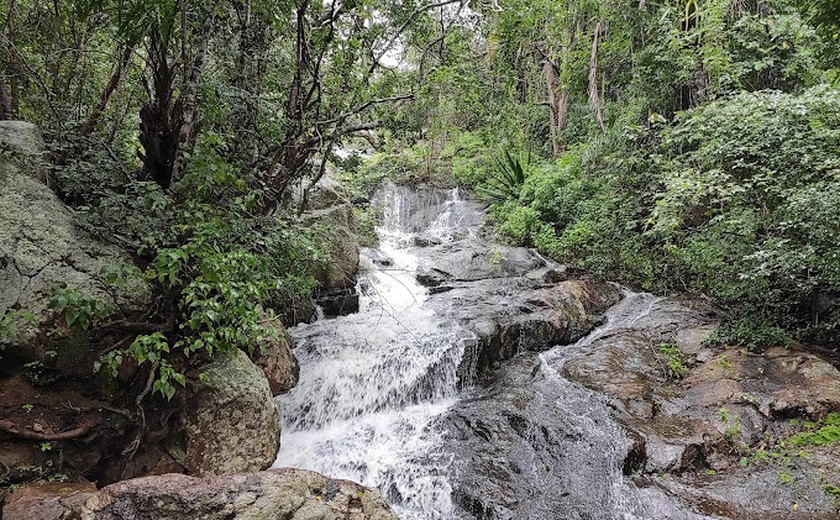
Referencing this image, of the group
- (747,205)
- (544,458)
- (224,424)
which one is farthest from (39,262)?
(747,205)

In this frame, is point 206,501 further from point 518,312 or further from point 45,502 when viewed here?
point 518,312

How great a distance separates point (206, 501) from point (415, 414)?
3620mm

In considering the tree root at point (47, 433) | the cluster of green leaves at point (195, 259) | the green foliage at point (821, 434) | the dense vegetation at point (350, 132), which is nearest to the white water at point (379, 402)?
the dense vegetation at point (350, 132)

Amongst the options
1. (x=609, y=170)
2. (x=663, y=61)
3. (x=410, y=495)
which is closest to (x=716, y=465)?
(x=410, y=495)

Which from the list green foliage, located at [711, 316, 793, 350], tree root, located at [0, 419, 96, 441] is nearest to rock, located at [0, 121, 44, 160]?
tree root, located at [0, 419, 96, 441]

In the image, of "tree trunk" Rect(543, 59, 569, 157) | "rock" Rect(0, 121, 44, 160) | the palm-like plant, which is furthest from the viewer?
"tree trunk" Rect(543, 59, 569, 157)

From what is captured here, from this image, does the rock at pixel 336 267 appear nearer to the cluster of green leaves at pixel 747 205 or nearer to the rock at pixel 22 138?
the rock at pixel 22 138

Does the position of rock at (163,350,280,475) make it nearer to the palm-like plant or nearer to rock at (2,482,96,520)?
rock at (2,482,96,520)

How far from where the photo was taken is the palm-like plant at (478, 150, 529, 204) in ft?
42.3

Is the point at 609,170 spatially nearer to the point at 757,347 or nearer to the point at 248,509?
the point at 757,347

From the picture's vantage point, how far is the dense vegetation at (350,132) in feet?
11.6

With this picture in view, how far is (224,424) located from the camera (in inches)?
147

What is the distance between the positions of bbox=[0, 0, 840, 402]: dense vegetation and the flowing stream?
130 cm

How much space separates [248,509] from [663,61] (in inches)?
414
